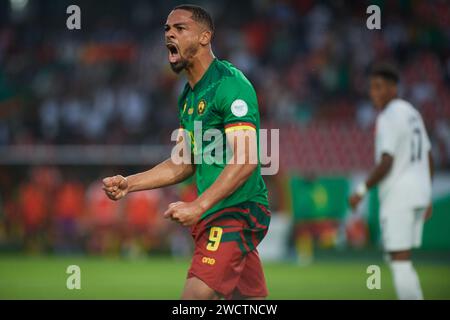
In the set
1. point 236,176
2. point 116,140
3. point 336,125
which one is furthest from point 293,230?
point 236,176

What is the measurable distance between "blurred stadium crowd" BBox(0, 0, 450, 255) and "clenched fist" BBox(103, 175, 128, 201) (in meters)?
10.8

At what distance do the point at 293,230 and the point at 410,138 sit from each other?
7927 millimetres

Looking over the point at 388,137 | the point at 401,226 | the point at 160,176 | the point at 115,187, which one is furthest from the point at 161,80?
the point at 115,187

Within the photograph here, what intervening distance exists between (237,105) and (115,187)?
926 mm

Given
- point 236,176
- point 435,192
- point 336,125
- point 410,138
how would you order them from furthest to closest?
point 336,125 → point 435,192 → point 410,138 → point 236,176

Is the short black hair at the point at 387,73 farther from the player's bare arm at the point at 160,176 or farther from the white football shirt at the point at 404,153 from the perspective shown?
the player's bare arm at the point at 160,176

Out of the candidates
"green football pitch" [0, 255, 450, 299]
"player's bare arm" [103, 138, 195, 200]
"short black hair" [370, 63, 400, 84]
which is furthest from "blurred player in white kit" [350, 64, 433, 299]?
"player's bare arm" [103, 138, 195, 200]

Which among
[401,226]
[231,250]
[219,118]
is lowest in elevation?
[231,250]

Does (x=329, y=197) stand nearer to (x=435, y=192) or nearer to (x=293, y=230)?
(x=293, y=230)

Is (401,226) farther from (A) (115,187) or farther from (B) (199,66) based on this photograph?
(A) (115,187)

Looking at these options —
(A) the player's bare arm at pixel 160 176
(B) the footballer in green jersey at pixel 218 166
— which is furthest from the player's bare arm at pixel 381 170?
(B) the footballer in green jersey at pixel 218 166

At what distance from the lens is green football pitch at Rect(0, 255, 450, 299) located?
10.2 meters

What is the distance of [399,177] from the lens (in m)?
8.12
